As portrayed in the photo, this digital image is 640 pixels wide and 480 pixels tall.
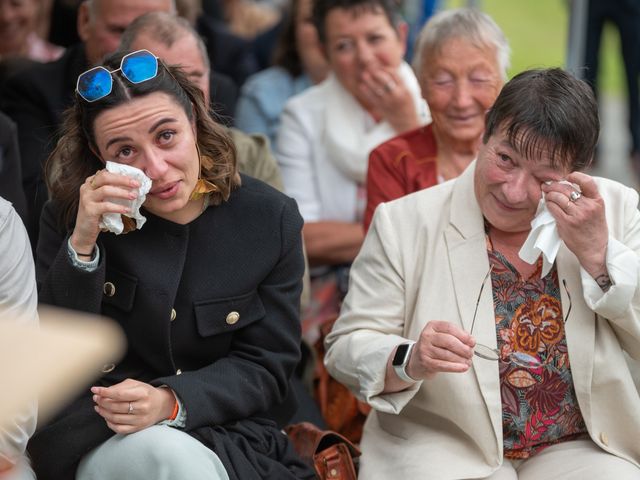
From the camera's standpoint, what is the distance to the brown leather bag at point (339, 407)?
418cm

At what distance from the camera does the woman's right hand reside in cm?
317

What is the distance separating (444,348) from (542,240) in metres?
0.44

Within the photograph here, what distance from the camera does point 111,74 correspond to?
331 centimetres

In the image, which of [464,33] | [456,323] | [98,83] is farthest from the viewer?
[464,33]

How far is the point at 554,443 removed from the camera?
11.6 ft

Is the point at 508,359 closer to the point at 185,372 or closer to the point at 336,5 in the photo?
the point at 185,372

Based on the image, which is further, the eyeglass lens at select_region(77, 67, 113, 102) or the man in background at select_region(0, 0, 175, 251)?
the man in background at select_region(0, 0, 175, 251)

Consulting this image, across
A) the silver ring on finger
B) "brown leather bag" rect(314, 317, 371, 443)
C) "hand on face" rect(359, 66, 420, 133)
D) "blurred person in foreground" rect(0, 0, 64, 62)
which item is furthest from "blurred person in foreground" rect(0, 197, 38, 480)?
"blurred person in foreground" rect(0, 0, 64, 62)

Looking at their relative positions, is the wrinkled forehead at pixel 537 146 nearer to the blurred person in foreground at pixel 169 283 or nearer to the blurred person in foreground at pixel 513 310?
the blurred person in foreground at pixel 513 310

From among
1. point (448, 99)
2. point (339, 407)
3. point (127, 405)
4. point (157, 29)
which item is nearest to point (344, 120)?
point (448, 99)

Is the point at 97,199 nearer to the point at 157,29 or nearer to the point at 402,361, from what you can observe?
the point at 402,361

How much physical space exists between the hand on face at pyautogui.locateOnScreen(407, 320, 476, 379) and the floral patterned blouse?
33cm

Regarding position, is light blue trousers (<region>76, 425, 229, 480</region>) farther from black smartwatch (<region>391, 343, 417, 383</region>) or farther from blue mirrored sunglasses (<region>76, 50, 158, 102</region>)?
blue mirrored sunglasses (<region>76, 50, 158, 102</region>)

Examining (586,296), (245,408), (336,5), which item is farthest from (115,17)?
(586,296)
